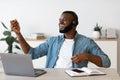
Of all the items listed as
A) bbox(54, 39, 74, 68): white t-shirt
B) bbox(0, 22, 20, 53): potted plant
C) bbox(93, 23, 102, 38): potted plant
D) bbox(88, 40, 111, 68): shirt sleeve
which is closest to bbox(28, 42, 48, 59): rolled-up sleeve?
bbox(54, 39, 74, 68): white t-shirt

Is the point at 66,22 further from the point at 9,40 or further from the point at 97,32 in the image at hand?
the point at 9,40

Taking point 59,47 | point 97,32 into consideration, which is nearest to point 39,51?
point 59,47

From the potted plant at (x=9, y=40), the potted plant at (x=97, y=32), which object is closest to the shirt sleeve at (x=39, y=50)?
the potted plant at (x=9, y=40)

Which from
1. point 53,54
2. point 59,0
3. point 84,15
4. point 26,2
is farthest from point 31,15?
point 53,54

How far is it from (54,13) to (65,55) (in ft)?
6.17

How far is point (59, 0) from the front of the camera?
165 inches

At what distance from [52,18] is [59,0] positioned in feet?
1.05

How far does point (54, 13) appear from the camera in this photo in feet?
13.8

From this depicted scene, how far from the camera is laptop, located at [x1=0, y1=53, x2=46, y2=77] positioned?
5.84 feet

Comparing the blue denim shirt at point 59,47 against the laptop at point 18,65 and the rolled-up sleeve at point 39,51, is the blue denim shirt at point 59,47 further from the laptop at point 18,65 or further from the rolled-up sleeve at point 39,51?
the laptop at point 18,65

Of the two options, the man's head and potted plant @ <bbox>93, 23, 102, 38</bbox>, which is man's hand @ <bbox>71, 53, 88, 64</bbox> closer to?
the man's head

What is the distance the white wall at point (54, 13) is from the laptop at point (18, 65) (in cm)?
239

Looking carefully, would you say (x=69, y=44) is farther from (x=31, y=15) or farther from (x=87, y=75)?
(x=31, y=15)

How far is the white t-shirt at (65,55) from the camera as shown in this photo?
7.80ft
